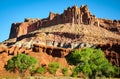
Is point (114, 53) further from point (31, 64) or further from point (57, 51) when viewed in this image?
point (31, 64)

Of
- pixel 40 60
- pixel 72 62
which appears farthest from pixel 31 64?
pixel 40 60

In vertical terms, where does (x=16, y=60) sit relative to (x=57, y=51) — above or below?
below

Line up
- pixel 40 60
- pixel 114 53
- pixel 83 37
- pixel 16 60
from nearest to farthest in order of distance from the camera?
pixel 16 60
pixel 40 60
pixel 114 53
pixel 83 37

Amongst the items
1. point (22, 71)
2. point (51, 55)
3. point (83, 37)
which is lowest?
point (22, 71)

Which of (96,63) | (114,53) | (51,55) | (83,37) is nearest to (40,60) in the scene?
(51,55)

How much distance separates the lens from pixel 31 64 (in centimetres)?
7769

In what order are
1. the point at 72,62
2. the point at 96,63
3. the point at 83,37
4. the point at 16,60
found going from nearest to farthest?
the point at 96,63
the point at 72,62
the point at 16,60
the point at 83,37

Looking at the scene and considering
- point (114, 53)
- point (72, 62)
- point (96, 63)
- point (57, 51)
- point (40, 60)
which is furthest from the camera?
point (57, 51)

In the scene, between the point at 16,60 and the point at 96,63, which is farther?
the point at 16,60

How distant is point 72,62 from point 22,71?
22951mm

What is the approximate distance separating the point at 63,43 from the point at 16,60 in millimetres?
118451

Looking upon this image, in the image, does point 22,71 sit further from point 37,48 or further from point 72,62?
point 37,48

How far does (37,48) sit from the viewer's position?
160 meters

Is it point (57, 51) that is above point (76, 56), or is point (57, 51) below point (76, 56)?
above
